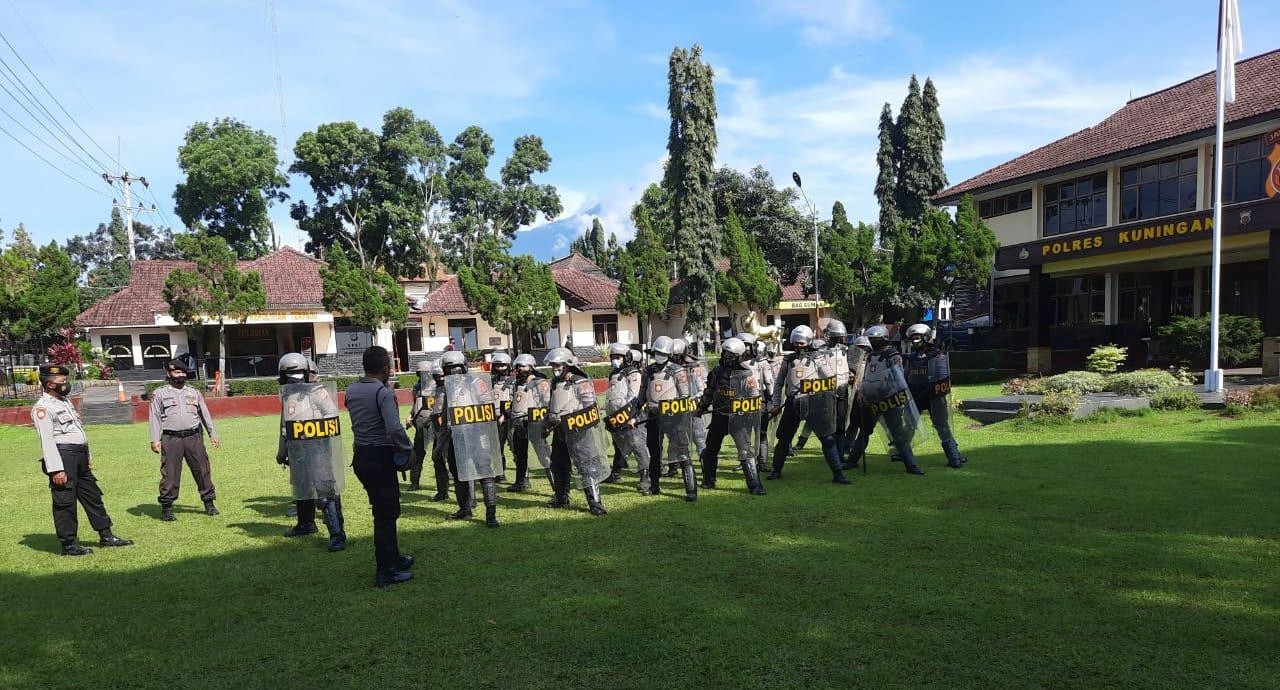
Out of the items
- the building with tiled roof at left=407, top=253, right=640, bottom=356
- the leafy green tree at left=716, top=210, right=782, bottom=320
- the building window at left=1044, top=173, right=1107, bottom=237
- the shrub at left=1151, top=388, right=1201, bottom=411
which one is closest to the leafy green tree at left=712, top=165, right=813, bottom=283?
the leafy green tree at left=716, top=210, right=782, bottom=320

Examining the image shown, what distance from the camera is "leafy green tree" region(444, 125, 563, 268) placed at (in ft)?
150

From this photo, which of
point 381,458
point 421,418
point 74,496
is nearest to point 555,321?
point 421,418

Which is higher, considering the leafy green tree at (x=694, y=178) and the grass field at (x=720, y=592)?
the leafy green tree at (x=694, y=178)

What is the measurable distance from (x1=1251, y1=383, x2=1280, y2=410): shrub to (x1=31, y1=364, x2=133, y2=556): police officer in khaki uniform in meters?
17.3

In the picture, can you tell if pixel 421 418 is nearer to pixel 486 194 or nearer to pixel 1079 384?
pixel 1079 384

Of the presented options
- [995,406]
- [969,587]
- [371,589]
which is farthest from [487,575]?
[995,406]

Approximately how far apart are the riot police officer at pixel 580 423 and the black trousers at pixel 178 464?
4481 mm

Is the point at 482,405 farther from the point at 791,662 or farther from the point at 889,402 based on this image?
the point at 889,402

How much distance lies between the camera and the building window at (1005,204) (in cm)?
2597

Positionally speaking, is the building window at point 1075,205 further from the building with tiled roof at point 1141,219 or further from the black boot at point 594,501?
the black boot at point 594,501

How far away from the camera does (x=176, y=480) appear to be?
8.81m

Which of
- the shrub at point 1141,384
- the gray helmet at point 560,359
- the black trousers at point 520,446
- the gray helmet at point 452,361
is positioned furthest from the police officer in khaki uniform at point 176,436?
the shrub at point 1141,384

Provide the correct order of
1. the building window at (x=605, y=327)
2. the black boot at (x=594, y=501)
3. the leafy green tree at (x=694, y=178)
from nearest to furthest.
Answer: the black boot at (x=594, y=501), the leafy green tree at (x=694, y=178), the building window at (x=605, y=327)

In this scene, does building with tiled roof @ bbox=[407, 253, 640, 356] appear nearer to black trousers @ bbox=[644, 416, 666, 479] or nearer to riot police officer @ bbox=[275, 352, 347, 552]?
→ black trousers @ bbox=[644, 416, 666, 479]
